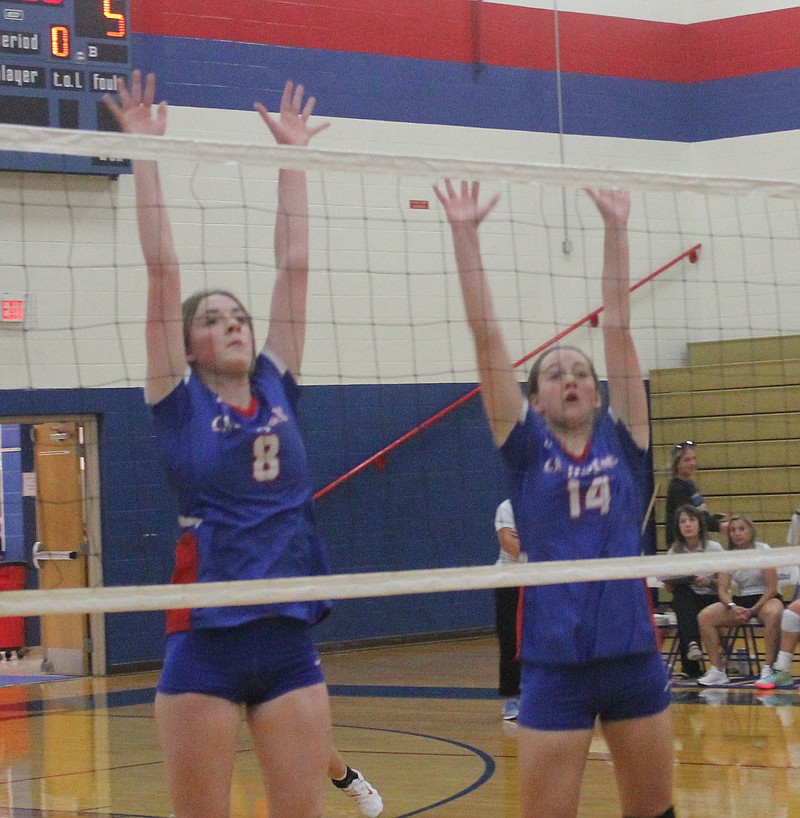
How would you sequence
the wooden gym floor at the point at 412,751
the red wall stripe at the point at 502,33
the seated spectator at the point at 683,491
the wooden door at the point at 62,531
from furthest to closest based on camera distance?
the red wall stripe at the point at 502,33
the wooden door at the point at 62,531
the seated spectator at the point at 683,491
the wooden gym floor at the point at 412,751

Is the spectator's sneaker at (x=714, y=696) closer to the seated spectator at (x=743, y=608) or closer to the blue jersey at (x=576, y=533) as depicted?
the seated spectator at (x=743, y=608)

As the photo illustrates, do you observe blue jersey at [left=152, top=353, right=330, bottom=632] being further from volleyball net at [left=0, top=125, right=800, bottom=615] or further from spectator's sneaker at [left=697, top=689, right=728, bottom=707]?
volleyball net at [left=0, top=125, right=800, bottom=615]

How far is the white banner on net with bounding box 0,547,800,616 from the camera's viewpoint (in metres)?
2.96

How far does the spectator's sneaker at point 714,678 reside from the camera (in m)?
9.24

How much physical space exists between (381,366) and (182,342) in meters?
9.69

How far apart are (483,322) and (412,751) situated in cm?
464

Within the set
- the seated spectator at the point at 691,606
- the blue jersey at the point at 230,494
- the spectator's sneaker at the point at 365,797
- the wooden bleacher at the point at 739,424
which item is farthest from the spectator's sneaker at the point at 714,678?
the blue jersey at the point at 230,494

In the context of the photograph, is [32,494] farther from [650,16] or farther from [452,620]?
[650,16]

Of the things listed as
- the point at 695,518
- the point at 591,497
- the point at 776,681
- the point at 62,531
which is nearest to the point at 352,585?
the point at 591,497

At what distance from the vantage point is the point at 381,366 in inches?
501

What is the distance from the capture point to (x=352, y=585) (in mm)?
3383

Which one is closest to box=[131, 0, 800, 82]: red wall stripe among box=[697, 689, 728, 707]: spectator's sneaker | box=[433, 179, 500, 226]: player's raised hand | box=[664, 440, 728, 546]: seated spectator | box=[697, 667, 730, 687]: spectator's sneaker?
box=[664, 440, 728, 546]: seated spectator

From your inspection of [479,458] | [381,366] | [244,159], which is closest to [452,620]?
[479,458]

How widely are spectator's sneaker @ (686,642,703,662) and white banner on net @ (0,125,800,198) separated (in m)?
5.82
